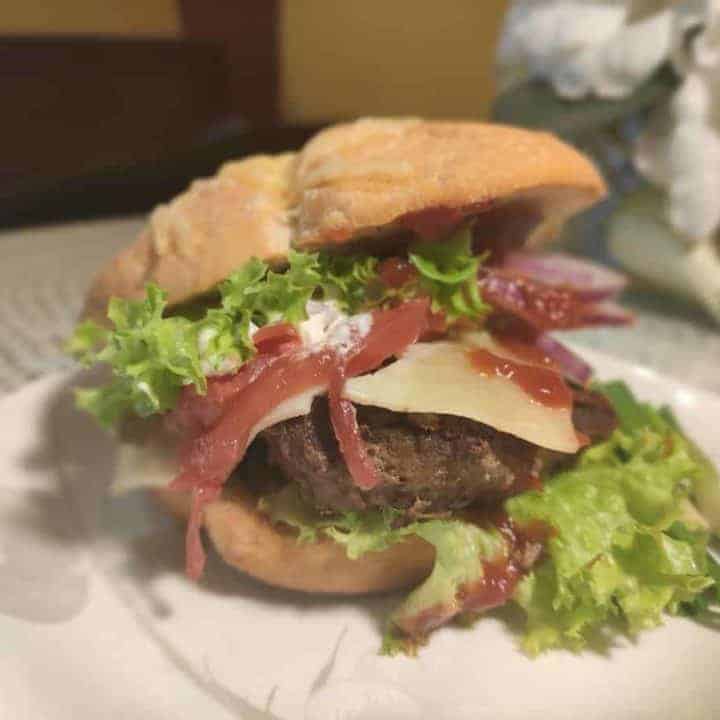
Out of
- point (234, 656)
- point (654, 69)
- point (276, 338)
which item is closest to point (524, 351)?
point (276, 338)

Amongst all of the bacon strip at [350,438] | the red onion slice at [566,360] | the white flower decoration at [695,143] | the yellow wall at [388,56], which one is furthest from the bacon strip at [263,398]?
the yellow wall at [388,56]

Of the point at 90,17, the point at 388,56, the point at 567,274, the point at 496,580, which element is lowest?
the point at 388,56

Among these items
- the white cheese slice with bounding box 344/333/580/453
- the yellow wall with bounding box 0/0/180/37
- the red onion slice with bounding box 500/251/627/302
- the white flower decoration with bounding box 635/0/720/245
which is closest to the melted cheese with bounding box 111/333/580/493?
the white cheese slice with bounding box 344/333/580/453

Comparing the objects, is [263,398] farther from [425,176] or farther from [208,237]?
[425,176]

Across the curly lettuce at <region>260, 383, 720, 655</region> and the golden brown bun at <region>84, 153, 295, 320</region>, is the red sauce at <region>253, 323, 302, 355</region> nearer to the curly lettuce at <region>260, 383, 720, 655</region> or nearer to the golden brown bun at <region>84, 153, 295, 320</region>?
the golden brown bun at <region>84, 153, 295, 320</region>

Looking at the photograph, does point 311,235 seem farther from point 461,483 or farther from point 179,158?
point 179,158

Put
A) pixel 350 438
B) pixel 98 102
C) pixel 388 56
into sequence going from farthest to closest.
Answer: pixel 388 56
pixel 98 102
pixel 350 438

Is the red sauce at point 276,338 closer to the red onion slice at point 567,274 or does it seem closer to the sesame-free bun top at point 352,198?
the sesame-free bun top at point 352,198
